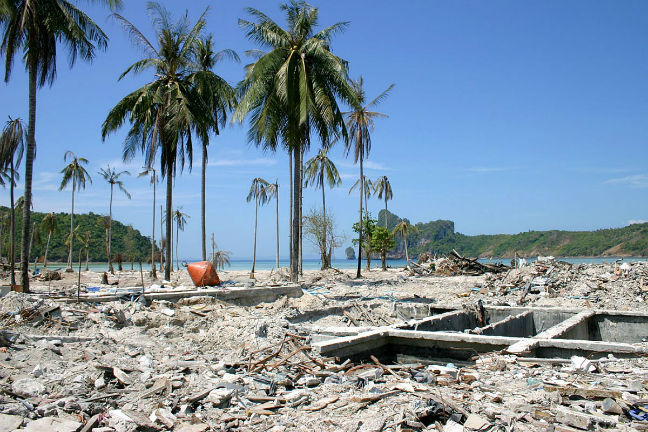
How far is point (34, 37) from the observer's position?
1225 cm

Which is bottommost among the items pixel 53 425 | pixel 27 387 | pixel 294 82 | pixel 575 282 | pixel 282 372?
pixel 282 372

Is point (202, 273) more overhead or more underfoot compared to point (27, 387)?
more overhead

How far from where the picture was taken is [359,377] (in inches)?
243

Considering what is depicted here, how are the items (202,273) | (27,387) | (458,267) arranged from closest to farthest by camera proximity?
(27,387)
(202,273)
(458,267)

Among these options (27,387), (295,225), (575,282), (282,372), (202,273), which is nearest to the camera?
(27,387)

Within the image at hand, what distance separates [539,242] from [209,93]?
84.0 m

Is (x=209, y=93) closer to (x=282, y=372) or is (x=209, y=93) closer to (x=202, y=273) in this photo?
(x=202, y=273)

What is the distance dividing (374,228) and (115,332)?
27366 millimetres

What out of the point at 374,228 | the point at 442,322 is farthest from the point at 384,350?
A: the point at 374,228

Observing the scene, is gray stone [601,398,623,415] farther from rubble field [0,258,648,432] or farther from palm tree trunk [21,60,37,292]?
palm tree trunk [21,60,37,292]

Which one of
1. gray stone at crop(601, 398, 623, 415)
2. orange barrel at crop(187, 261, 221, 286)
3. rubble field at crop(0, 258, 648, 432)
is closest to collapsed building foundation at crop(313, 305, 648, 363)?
rubble field at crop(0, 258, 648, 432)

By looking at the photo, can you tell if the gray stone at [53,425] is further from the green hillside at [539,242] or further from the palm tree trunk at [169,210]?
the green hillside at [539,242]

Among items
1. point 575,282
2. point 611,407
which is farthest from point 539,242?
point 611,407

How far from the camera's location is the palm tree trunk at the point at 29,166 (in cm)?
1187
